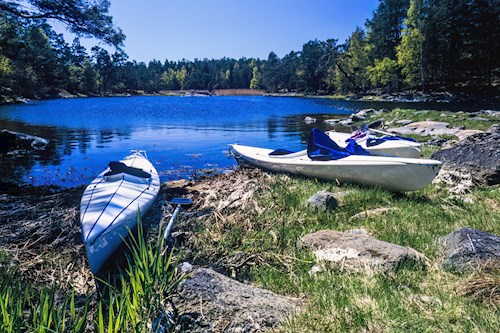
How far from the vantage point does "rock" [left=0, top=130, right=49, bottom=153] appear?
52.9ft

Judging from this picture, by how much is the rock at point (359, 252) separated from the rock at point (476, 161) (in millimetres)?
4240

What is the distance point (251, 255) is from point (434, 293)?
2.13 metres

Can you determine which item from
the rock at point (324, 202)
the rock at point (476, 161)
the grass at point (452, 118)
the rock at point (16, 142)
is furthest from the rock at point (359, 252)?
the rock at point (16, 142)

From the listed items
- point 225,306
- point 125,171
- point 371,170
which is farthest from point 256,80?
point 225,306

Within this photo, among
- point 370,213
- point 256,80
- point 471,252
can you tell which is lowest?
point 370,213

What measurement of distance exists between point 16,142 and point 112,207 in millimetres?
14502

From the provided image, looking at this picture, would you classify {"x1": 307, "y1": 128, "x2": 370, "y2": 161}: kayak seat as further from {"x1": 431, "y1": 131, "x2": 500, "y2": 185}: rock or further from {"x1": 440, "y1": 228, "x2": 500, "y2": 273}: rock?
{"x1": 440, "y1": 228, "x2": 500, "y2": 273}: rock

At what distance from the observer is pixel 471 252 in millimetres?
3297

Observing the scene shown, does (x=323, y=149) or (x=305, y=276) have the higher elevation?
(x=323, y=149)

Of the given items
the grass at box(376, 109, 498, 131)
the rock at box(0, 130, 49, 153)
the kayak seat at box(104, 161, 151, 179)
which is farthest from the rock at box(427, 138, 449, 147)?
the rock at box(0, 130, 49, 153)

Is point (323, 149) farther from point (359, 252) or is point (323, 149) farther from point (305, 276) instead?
point (305, 276)

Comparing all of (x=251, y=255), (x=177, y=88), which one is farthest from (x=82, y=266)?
(x=177, y=88)

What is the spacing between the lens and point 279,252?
14.4 feet

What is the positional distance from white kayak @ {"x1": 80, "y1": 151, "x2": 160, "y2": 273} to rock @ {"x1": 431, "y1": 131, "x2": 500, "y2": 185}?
265 inches
